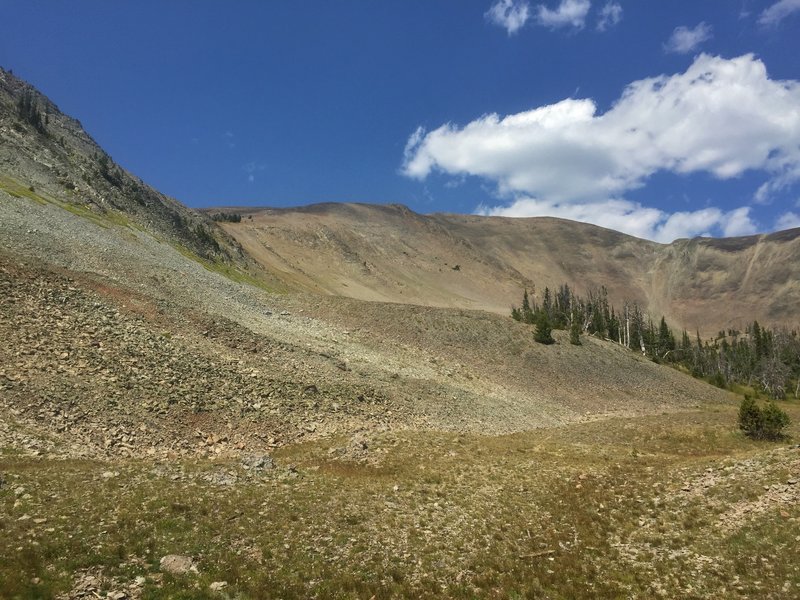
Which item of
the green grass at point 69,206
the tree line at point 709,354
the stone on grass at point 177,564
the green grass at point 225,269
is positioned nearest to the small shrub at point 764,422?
the stone on grass at point 177,564

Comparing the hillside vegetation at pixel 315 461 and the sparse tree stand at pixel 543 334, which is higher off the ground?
the sparse tree stand at pixel 543 334

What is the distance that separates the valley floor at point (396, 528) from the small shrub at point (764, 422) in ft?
45.9

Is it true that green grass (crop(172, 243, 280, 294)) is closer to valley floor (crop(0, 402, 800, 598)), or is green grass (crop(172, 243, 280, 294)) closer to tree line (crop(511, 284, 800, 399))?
tree line (crop(511, 284, 800, 399))

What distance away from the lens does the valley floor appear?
1451 centimetres

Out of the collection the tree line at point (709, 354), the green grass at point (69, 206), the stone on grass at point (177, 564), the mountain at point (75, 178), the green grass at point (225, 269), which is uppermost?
the mountain at point (75, 178)

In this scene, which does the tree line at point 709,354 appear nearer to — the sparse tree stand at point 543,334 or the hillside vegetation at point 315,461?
the sparse tree stand at point 543,334

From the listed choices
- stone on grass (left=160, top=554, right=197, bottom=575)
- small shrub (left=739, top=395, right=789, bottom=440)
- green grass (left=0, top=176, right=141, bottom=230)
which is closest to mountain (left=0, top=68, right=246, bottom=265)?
green grass (left=0, top=176, right=141, bottom=230)

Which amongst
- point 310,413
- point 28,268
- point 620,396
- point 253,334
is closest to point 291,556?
point 310,413

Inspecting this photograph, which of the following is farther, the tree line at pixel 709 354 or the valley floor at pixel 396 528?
the tree line at pixel 709 354

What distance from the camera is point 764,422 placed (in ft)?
115

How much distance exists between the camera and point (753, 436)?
35281mm

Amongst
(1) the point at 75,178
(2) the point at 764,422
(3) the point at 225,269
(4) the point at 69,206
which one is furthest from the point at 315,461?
(1) the point at 75,178

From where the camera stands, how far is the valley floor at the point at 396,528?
1451 centimetres

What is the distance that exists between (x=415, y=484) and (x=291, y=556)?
8.39 metres
